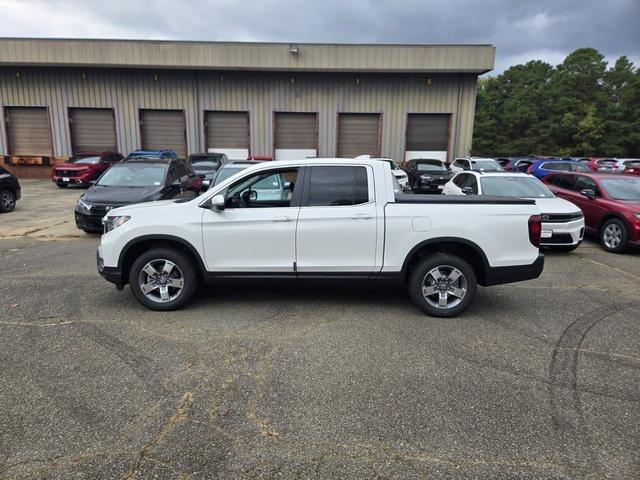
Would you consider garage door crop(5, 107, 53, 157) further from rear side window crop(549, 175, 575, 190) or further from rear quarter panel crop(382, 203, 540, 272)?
rear quarter panel crop(382, 203, 540, 272)

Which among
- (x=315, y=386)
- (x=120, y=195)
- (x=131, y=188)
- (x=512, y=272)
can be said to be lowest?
(x=315, y=386)

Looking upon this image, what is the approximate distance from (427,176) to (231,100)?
11666 mm

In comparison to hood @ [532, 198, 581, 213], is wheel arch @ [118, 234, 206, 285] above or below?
below

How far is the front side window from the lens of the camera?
17.0 feet

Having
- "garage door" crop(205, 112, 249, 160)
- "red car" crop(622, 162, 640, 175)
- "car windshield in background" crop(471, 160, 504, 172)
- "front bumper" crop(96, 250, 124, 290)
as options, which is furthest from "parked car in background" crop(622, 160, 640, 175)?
Answer: "front bumper" crop(96, 250, 124, 290)

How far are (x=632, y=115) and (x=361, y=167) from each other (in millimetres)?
51745

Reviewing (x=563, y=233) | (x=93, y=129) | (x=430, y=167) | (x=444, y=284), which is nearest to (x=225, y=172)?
(x=444, y=284)

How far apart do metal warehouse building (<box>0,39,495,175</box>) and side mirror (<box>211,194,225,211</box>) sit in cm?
1892

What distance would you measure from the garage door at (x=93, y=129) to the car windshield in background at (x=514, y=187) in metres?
20.9

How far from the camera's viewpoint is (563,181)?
37.3 ft

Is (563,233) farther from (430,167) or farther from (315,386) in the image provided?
(430,167)

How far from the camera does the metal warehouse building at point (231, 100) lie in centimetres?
2200

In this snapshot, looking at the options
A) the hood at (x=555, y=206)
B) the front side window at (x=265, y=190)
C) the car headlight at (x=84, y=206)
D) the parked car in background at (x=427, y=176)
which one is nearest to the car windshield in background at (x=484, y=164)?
the parked car in background at (x=427, y=176)

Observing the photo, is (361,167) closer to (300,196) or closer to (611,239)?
(300,196)
